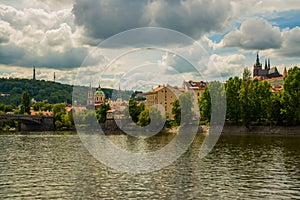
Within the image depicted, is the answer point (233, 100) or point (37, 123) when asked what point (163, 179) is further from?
point (37, 123)

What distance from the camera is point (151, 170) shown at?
117 feet

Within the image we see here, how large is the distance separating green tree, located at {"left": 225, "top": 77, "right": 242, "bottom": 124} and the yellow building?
27509mm

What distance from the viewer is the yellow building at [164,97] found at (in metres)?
127

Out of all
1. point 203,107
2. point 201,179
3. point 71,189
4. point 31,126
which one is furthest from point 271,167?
point 31,126

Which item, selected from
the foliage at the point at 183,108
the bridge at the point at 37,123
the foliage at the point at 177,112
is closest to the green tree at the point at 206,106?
the foliage at the point at 183,108

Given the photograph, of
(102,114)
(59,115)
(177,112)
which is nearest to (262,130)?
(177,112)

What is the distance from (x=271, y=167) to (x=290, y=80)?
171 ft

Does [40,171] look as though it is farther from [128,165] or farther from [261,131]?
[261,131]

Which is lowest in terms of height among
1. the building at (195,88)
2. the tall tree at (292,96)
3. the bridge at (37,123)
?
the bridge at (37,123)

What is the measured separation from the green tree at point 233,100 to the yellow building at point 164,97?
27509mm

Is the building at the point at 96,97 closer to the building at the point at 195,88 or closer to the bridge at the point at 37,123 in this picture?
the bridge at the point at 37,123

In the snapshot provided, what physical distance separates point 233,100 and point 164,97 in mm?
38270

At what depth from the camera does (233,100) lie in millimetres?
96312

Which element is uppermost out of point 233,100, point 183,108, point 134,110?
point 233,100
